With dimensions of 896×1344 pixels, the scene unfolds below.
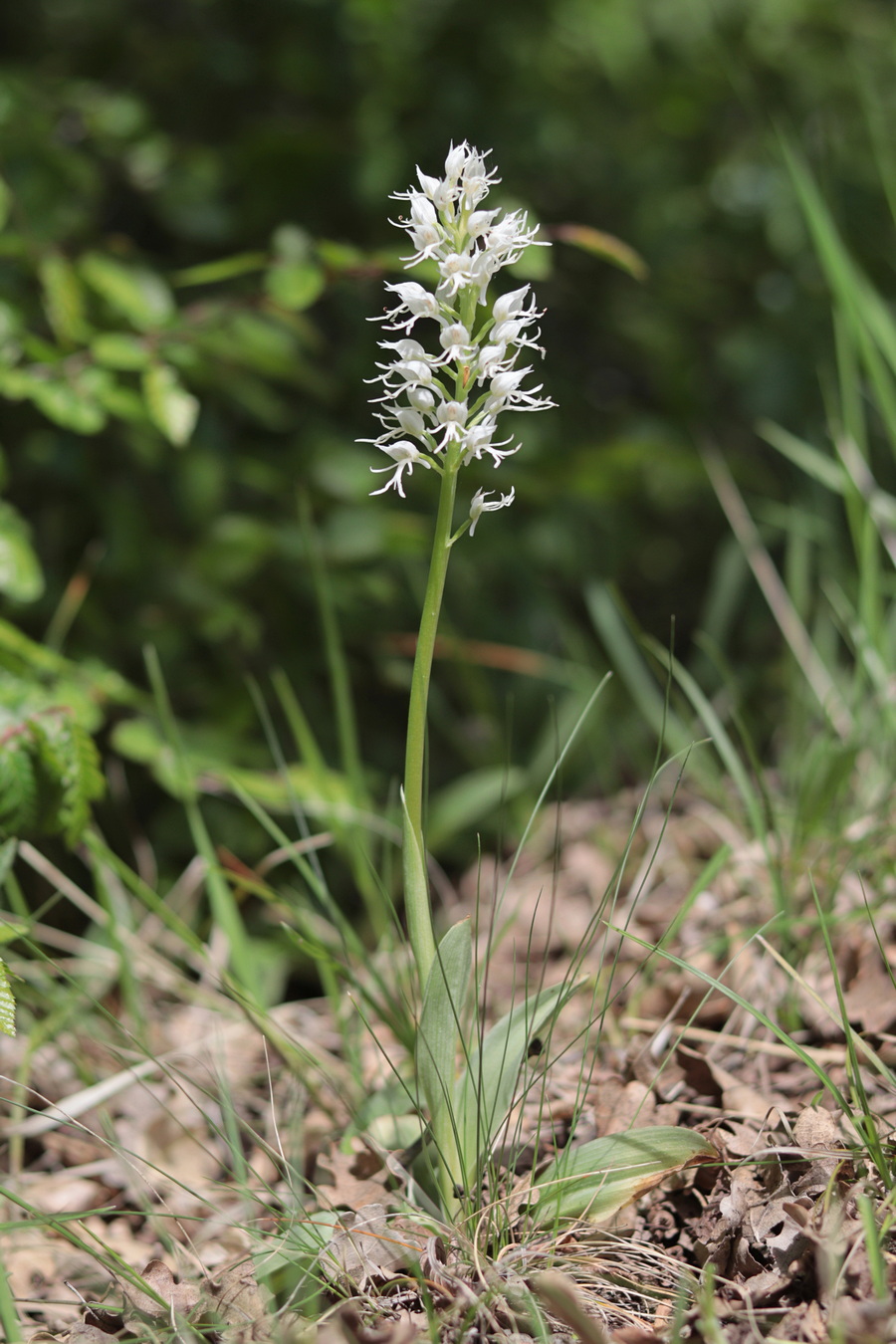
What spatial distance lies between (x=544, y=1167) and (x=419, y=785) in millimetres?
512

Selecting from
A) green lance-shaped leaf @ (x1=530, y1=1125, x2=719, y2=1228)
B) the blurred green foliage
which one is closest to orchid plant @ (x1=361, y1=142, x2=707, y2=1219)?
green lance-shaped leaf @ (x1=530, y1=1125, x2=719, y2=1228)

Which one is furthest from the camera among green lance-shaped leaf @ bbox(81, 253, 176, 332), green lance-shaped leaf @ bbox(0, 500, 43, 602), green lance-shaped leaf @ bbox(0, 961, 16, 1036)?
green lance-shaped leaf @ bbox(81, 253, 176, 332)

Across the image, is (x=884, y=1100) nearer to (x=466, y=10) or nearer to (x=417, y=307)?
(x=417, y=307)

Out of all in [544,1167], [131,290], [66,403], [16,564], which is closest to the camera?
[544,1167]

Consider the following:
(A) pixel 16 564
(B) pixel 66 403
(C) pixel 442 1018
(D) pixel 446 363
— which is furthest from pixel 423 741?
(B) pixel 66 403

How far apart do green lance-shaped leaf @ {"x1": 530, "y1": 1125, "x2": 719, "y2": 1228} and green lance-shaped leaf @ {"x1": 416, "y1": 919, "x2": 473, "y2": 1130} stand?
143 mm

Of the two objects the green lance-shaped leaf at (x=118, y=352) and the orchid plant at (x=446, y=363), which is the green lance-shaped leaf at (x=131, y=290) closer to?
the green lance-shaped leaf at (x=118, y=352)

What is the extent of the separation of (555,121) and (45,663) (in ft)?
5.96

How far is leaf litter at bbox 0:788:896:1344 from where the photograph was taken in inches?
38.9

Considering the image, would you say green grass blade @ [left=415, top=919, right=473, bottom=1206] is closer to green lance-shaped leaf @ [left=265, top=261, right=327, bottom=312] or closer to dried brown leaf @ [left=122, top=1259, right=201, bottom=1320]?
dried brown leaf @ [left=122, top=1259, right=201, bottom=1320]

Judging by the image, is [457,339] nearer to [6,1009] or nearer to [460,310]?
[460,310]

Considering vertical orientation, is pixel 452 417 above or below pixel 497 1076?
above

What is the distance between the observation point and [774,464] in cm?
310

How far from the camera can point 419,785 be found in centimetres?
109
